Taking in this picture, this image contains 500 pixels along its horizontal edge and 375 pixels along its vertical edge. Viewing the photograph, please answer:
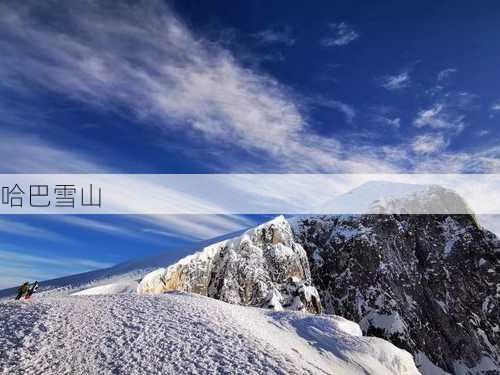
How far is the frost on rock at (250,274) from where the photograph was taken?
8866cm

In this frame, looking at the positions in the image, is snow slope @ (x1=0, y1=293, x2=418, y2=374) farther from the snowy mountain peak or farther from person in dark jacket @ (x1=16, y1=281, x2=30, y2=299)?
the snowy mountain peak

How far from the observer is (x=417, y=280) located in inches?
6560

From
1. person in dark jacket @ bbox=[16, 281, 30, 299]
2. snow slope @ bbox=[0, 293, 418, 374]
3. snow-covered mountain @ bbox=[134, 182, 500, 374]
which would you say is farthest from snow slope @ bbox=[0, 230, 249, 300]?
snow slope @ bbox=[0, 293, 418, 374]

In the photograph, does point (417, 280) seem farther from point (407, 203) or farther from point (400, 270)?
point (407, 203)

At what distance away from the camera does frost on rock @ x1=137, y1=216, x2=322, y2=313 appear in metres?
88.7

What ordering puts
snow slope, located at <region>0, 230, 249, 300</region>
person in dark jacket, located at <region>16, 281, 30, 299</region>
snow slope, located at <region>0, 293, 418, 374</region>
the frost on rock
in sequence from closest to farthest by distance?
snow slope, located at <region>0, 293, 418, 374</region> < person in dark jacket, located at <region>16, 281, 30, 299</region> < snow slope, located at <region>0, 230, 249, 300</region> < the frost on rock

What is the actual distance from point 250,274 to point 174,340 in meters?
86.5

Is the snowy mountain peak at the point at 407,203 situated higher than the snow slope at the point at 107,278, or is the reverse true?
the snowy mountain peak at the point at 407,203

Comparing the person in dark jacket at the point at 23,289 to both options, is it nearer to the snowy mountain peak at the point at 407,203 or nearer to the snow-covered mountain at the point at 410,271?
the snow-covered mountain at the point at 410,271

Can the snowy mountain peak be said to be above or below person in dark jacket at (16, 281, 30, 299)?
above

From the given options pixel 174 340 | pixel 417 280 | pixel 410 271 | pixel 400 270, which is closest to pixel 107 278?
pixel 174 340

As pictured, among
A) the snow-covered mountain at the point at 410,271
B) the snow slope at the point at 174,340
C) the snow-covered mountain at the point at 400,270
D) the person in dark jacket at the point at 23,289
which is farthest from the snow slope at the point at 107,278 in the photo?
the snow slope at the point at 174,340

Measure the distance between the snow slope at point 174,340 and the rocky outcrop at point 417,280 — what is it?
130m

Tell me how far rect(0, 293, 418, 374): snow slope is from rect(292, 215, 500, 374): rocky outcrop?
129734 mm
